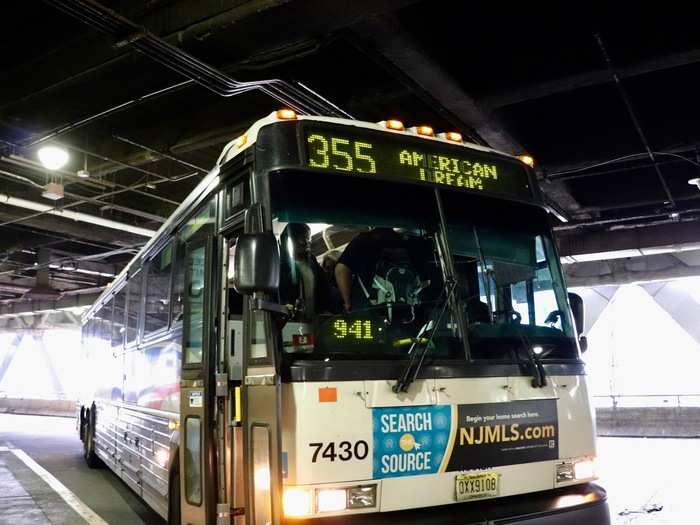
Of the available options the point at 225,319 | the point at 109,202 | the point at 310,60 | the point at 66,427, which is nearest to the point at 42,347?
the point at 66,427

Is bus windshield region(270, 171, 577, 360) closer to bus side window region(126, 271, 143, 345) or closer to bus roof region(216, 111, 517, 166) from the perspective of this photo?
bus roof region(216, 111, 517, 166)

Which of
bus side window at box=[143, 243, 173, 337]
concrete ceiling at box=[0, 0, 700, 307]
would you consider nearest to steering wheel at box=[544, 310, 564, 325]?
concrete ceiling at box=[0, 0, 700, 307]

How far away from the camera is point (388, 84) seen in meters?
8.46

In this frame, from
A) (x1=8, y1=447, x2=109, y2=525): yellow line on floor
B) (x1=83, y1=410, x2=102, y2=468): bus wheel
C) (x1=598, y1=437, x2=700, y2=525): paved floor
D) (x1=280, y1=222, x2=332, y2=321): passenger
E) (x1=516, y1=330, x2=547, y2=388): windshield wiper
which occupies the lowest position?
(x1=598, y1=437, x2=700, y2=525): paved floor

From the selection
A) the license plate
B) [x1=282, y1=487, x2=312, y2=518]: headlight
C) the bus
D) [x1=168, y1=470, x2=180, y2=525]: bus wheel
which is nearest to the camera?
[x1=282, y1=487, x2=312, y2=518]: headlight

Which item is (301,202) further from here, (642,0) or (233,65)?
(642,0)

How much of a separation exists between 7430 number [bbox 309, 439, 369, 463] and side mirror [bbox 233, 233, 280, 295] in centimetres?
92

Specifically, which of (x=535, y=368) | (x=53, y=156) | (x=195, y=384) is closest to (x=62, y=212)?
(x=53, y=156)

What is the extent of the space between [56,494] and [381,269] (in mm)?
7638

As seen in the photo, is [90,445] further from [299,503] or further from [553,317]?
[553,317]

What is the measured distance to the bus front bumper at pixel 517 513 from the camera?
360 centimetres

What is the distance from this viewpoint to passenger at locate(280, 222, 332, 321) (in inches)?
148

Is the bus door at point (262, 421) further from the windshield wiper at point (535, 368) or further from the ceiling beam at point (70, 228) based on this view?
the ceiling beam at point (70, 228)

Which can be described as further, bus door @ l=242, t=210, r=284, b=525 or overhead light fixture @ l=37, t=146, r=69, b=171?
overhead light fixture @ l=37, t=146, r=69, b=171
